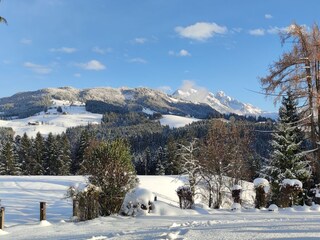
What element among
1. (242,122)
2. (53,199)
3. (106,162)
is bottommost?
(53,199)

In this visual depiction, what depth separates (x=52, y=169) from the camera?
63250mm

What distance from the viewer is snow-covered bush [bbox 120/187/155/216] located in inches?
515

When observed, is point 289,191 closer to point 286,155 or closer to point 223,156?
point 223,156

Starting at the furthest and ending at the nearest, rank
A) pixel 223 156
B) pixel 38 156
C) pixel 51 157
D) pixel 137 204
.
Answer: pixel 38 156
pixel 51 157
pixel 223 156
pixel 137 204

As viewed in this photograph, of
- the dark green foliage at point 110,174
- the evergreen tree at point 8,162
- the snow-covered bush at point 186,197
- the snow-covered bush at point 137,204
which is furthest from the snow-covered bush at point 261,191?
the evergreen tree at point 8,162

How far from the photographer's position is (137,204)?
1312cm

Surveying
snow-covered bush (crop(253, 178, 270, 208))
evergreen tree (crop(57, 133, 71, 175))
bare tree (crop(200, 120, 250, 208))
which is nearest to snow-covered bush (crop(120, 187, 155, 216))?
snow-covered bush (crop(253, 178, 270, 208))

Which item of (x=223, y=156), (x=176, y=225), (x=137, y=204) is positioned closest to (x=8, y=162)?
(x=223, y=156)

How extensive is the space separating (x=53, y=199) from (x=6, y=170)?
4224 cm

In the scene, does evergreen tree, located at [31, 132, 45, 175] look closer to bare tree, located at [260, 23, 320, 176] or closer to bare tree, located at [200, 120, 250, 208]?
bare tree, located at [200, 120, 250, 208]

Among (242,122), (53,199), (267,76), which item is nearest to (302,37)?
(267,76)

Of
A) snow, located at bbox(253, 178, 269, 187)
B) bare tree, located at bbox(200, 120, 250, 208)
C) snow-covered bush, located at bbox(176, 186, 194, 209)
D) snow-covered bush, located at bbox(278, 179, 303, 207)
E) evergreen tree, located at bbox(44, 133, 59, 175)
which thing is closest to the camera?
snow-covered bush, located at bbox(278, 179, 303, 207)

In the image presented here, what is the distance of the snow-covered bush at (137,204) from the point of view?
1309 cm

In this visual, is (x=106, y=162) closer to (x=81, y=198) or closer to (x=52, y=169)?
(x=81, y=198)
